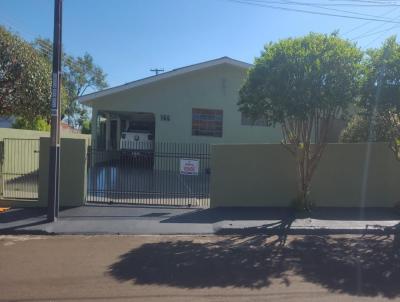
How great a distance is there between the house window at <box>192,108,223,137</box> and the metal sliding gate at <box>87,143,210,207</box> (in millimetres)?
8335

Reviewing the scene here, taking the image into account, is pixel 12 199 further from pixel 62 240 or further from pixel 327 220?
pixel 327 220

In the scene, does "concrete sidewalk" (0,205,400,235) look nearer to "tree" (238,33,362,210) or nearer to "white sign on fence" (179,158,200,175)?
"white sign on fence" (179,158,200,175)

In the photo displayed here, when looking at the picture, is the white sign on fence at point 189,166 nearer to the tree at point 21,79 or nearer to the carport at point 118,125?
the tree at point 21,79

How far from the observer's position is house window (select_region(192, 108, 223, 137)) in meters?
23.7

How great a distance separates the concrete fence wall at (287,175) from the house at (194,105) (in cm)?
999

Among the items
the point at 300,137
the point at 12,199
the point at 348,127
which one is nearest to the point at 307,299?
the point at 300,137

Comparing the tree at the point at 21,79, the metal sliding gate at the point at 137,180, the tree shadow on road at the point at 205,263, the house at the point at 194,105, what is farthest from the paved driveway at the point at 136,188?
the house at the point at 194,105

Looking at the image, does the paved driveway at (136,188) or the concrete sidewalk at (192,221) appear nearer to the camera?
the concrete sidewalk at (192,221)

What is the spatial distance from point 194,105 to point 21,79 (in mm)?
12405

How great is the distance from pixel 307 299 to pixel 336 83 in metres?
6.25

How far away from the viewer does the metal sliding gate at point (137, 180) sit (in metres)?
14.0

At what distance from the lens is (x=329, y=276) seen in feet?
23.9

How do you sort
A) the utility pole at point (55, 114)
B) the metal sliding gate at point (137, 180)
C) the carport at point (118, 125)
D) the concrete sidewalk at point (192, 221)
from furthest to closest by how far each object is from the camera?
1. the carport at point (118, 125)
2. the metal sliding gate at point (137, 180)
3. the utility pole at point (55, 114)
4. the concrete sidewalk at point (192, 221)

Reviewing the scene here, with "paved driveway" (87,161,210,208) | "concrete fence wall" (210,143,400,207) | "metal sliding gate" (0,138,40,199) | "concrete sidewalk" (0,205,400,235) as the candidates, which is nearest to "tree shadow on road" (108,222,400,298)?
"concrete sidewalk" (0,205,400,235)
